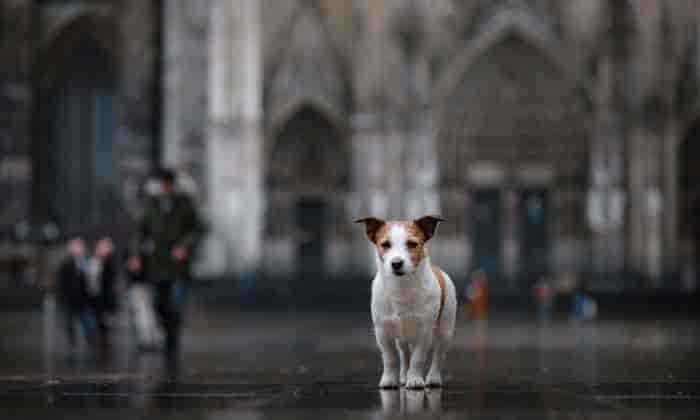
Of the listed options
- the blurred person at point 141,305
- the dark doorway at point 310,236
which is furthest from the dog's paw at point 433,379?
the dark doorway at point 310,236

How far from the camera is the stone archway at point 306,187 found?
31.3 m

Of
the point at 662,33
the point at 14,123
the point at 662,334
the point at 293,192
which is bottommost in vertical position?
the point at 662,334

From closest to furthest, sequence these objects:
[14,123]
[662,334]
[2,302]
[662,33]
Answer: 1. [662,334]
2. [2,302]
3. [662,33]
4. [14,123]

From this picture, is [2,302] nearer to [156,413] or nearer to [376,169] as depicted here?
[376,169]

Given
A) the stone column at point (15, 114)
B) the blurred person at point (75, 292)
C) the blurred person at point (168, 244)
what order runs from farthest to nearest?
the stone column at point (15, 114) → the blurred person at point (75, 292) → the blurred person at point (168, 244)

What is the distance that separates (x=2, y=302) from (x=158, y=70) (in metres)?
9.54

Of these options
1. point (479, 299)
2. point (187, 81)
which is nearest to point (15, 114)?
point (187, 81)

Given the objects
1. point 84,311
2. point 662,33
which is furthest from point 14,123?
point 84,311

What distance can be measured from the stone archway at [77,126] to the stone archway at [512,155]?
31.8 ft

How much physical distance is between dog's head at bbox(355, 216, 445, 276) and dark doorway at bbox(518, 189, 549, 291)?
2546cm

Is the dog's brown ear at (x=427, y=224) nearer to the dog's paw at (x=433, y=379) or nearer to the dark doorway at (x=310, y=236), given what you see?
the dog's paw at (x=433, y=379)

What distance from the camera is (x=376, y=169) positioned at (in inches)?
1158

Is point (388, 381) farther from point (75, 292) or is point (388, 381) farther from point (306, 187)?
A: point (306, 187)

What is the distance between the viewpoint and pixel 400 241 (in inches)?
212
